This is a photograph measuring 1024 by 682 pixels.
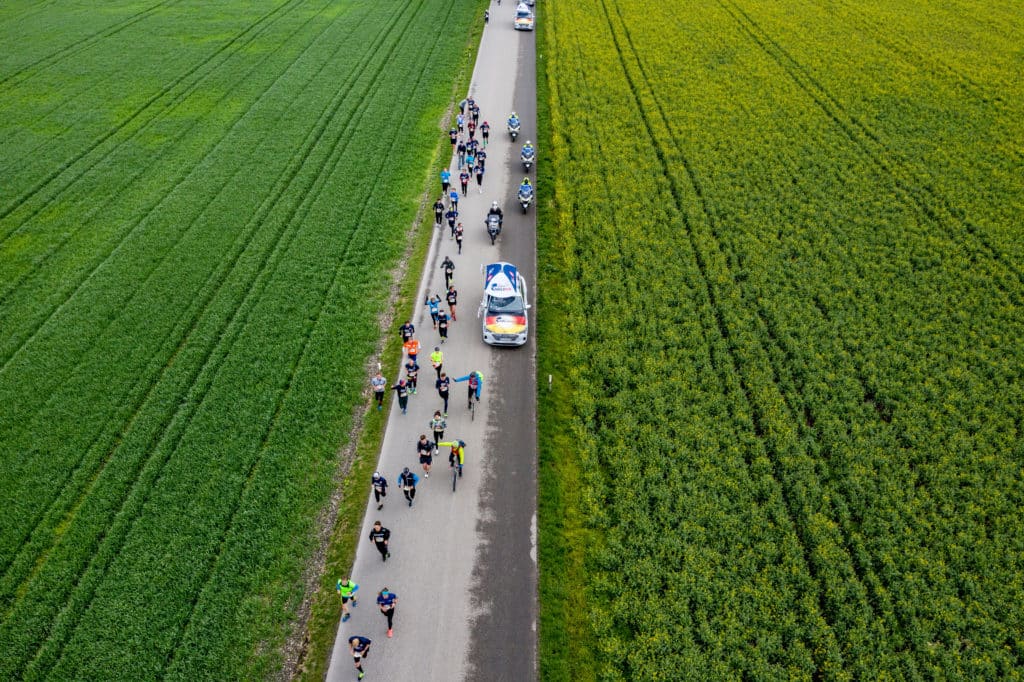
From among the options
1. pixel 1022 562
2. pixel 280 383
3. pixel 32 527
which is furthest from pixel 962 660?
pixel 32 527

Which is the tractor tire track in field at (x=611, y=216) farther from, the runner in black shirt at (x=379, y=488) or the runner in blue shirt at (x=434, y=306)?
the runner in blue shirt at (x=434, y=306)

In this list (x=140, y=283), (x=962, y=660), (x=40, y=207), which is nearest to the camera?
(x=962, y=660)

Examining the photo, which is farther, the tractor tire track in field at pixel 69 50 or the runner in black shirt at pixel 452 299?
the tractor tire track in field at pixel 69 50

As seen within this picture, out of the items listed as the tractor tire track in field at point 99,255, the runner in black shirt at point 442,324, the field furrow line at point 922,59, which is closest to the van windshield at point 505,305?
the runner in black shirt at point 442,324

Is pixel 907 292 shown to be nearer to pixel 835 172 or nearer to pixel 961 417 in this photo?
pixel 961 417

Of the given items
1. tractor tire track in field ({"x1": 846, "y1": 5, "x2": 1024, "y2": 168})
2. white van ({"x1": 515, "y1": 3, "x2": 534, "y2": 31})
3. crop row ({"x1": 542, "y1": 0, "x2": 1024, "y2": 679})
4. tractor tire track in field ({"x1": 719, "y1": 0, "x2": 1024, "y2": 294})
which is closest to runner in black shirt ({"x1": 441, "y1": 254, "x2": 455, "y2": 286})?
crop row ({"x1": 542, "y1": 0, "x2": 1024, "y2": 679})
